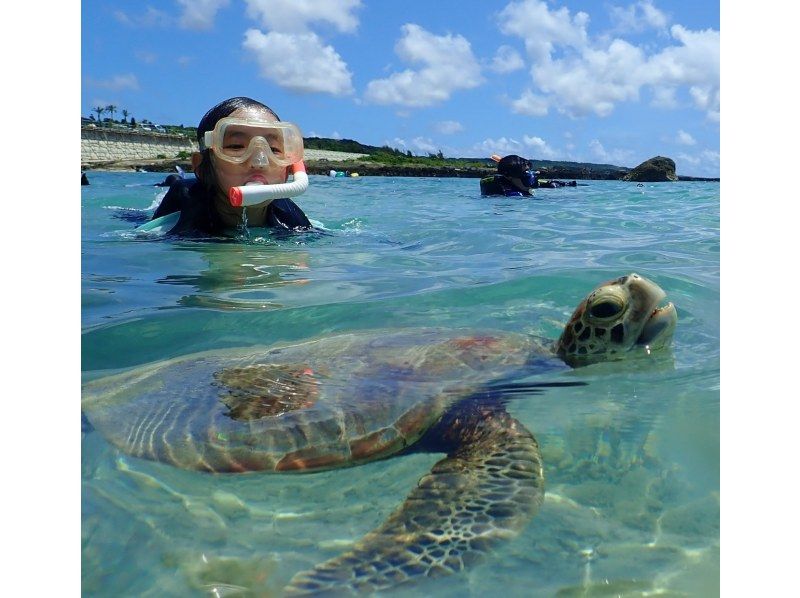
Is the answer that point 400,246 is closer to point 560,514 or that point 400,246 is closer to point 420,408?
point 420,408

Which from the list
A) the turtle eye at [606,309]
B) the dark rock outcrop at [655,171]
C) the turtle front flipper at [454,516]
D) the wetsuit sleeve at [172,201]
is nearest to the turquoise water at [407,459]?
the turtle front flipper at [454,516]

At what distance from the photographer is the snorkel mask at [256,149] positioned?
5734 millimetres

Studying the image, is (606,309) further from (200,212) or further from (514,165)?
(514,165)

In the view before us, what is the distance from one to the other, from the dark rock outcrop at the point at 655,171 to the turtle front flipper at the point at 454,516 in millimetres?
40506

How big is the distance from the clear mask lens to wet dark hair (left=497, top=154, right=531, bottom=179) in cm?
921

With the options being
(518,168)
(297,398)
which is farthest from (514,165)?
(297,398)

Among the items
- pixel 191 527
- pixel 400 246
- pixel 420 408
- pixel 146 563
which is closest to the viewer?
pixel 146 563

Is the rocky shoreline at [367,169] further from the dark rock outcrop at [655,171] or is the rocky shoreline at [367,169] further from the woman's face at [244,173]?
the woman's face at [244,173]

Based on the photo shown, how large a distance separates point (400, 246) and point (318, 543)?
512 cm

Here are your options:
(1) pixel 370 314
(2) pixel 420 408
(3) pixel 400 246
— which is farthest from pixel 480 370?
(3) pixel 400 246

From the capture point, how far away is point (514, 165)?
14586 millimetres

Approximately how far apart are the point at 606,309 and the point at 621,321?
0.26ft

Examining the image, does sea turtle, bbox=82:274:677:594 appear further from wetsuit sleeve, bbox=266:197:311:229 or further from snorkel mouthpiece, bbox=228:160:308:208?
wetsuit sleeve, bbox=266:197:311:229

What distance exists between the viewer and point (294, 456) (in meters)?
Answer: 2.07
